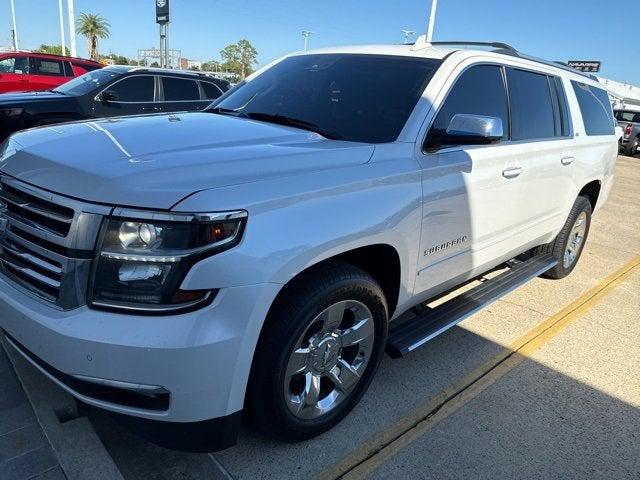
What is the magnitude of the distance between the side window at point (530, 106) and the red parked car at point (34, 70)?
14.2 m

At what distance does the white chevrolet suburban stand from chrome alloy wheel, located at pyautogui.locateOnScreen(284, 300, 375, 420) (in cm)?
1

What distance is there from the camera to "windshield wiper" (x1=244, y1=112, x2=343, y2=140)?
9.55 feet

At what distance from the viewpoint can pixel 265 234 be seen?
77.9 inches

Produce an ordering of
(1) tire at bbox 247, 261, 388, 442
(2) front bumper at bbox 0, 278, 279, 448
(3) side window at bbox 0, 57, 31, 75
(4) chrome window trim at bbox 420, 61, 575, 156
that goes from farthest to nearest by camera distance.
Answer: (3) side window at bbox 0, 57, 31, 75 → (4) chrome window trim at bbox 420, 61, 575, 156 → (1) tire at bbox 247, 261, 388, 442 → (2) front bumper at bbox 0, 278, 279, 448

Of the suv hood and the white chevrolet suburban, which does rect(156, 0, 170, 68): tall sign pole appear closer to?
the white chevrolet suburban

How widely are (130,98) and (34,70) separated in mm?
8540

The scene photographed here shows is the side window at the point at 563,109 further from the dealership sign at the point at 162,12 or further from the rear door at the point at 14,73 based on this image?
the dealership sign at the point at 162,12

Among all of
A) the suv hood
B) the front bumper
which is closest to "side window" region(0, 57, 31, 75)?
the suv hood

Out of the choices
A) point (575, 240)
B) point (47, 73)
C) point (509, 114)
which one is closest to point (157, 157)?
point (509, 114)

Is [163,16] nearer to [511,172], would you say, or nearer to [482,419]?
[511,172]

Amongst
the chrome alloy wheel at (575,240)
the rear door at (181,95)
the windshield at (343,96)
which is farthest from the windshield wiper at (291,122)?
the rear door at (181,95)

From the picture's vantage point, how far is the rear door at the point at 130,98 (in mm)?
8023

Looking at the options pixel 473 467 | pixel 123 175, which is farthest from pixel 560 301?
pixel 123 175

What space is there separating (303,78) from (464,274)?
1.69 metres
